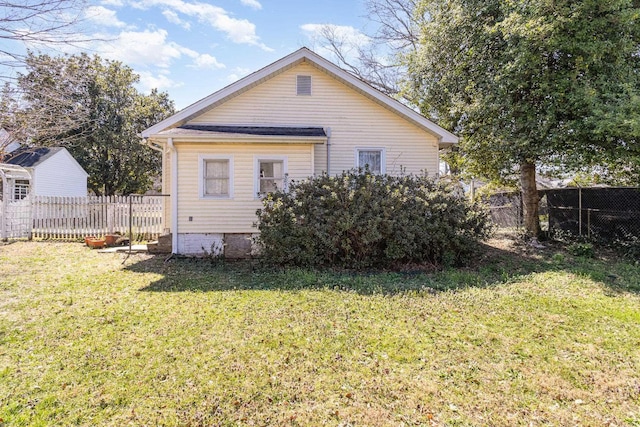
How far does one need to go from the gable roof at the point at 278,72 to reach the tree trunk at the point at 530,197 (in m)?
3.52

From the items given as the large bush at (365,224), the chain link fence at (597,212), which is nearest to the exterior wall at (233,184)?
the large bush at (365,224)

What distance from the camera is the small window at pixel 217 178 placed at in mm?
9383

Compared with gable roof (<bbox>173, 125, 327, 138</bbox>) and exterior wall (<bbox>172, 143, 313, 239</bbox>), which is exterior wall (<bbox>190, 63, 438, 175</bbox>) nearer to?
gable roof (<bbox>173, 125, 327, 138</bbox>)

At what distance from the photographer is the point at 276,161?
375 inches

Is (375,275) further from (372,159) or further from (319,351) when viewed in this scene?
(372,159)

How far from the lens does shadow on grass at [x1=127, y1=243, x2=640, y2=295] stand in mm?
6371

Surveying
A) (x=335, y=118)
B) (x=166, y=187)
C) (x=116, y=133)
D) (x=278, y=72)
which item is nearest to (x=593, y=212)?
(x=335, y=118)

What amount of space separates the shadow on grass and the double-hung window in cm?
379

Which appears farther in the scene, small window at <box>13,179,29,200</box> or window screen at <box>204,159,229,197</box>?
small window at <box>13,179,29,200</box>

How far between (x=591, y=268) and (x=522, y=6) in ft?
23.9

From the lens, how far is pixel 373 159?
34.2 ft

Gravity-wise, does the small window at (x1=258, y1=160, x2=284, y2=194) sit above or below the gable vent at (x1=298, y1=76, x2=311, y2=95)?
below

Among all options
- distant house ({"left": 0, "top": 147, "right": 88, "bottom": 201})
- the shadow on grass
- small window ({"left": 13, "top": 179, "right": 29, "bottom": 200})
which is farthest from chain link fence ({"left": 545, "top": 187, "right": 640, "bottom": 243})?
small window ({"left": 13, "top": 179, "right": 29, "bottom": 200})

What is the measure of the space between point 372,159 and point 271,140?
10.8ft
